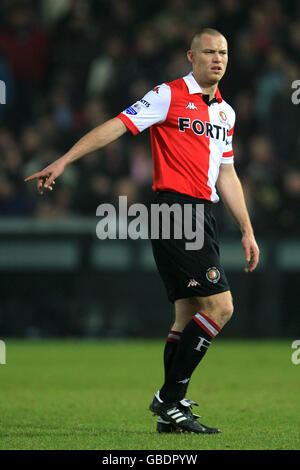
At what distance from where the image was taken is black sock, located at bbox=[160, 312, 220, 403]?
5.45 metres

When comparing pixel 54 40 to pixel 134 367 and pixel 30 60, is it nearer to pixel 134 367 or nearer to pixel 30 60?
pixel 30 60

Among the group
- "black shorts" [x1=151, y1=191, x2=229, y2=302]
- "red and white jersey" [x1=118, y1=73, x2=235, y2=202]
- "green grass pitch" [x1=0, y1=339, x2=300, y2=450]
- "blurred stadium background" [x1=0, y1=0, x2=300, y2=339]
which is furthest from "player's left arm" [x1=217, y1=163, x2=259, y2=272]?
"blurred stadium background" [x1=0, y1=0, x2=300, y2=339]

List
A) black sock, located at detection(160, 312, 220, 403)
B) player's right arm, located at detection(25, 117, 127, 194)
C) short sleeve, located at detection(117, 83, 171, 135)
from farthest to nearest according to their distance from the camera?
black sock, located at detection(160, 312, 220, 403)
short sleeve, located at detection(117, 83, 171, 135)
player's right arm, located at detection(25, 117, 127, 194)

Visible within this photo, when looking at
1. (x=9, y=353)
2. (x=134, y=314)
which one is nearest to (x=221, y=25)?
(x=134, y=314)

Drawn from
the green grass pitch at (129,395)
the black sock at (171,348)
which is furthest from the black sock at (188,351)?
the green grass pitch at (129,395)

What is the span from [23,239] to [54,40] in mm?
4138

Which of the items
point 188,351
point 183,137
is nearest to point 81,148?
point 183,137

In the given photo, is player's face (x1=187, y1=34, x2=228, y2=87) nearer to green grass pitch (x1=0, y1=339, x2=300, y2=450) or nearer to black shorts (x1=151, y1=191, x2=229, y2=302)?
black shorts (x1=151, y1=191, x2=229, y2=302)

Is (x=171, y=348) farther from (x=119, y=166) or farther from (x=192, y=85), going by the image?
(x=119, y=166)

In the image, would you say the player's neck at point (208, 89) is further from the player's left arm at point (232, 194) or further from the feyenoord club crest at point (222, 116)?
the player's left arm at point (232, 194)

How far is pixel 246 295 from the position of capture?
441 inches

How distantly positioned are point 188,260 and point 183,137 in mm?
695

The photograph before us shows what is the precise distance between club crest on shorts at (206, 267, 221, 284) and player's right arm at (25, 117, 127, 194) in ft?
2.91

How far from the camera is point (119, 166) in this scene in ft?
39.0
